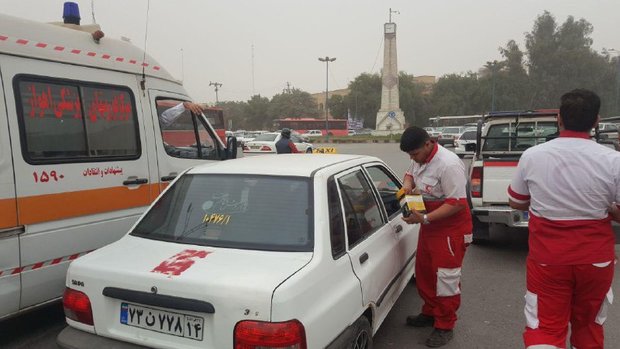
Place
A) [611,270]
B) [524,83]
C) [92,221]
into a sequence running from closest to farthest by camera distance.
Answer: [611,270] < [92,221] < [524,83]

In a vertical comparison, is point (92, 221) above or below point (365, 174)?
below

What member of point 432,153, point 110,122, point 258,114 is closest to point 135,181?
point 110,122

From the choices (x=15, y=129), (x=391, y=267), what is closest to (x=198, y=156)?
(x=15, y=129)

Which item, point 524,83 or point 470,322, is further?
point 524,83

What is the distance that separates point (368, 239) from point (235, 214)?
914 mm

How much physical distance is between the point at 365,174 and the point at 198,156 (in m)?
2.38

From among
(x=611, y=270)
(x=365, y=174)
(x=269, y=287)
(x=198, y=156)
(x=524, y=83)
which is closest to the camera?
(x=269, y=287)

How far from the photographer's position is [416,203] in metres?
3.32

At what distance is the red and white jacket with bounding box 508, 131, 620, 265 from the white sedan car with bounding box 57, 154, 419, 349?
108 cm

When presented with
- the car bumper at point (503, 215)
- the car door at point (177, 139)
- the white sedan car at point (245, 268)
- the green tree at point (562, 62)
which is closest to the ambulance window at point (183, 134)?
the car door at point (177, 139)

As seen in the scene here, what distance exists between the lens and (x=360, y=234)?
299cm

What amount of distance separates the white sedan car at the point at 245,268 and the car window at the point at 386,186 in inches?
Result: 15.7

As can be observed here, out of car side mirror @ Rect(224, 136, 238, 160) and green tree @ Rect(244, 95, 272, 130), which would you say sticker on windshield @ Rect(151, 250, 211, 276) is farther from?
green tree @ Rect(244, 95, 272, 130)

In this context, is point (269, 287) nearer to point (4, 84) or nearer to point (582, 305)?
point (582, 305)
